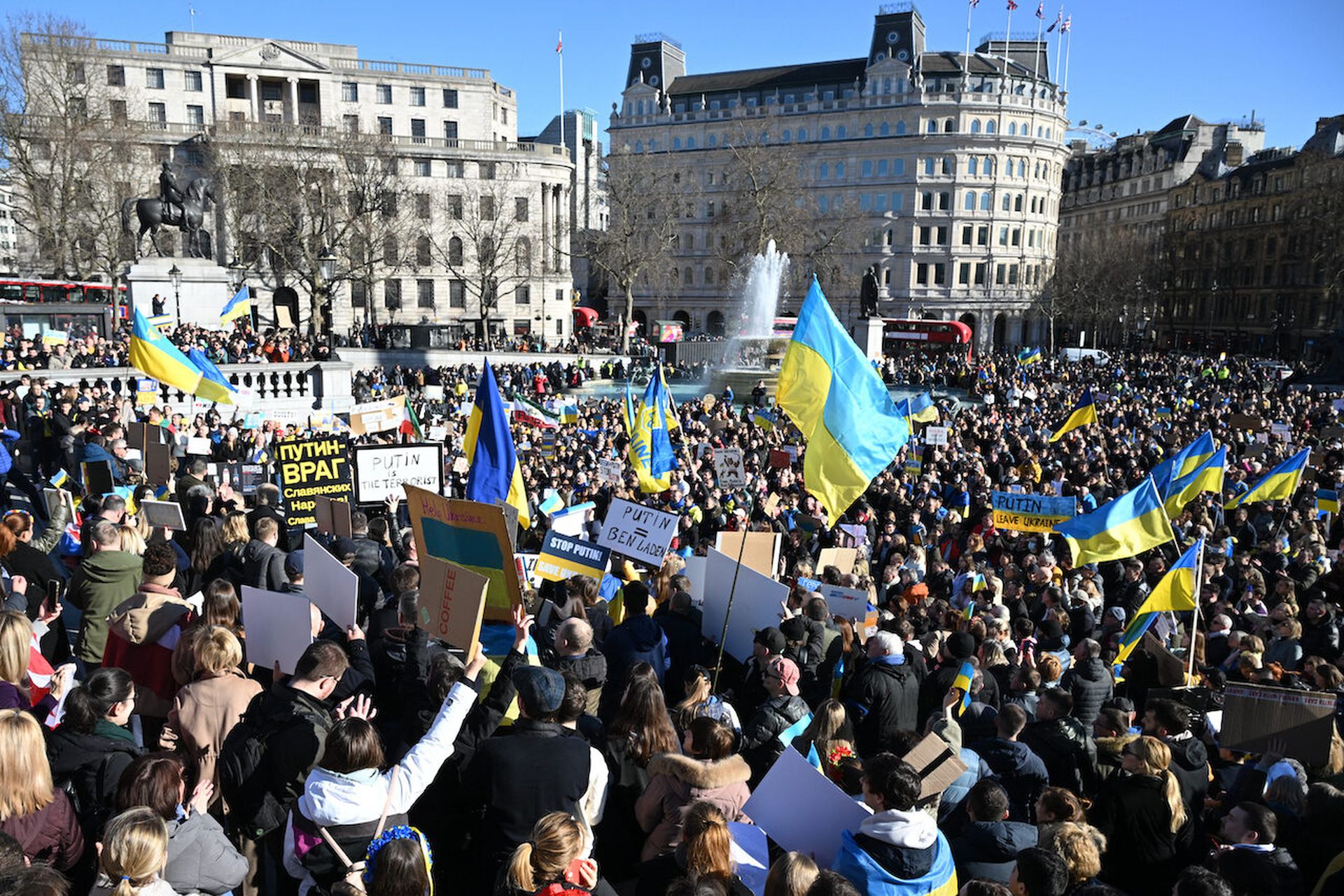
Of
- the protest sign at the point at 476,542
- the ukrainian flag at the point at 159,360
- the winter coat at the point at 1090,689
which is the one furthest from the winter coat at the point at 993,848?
the ukrainian flag at the point at 159,360

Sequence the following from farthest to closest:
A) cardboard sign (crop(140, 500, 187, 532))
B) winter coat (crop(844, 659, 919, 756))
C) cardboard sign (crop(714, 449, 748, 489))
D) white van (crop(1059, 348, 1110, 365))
Answer: white van (crop(1059, 348, 1110, 365)) → cardboard sign (crop(714, 449, 748, 489)) → cardboard sign (crop(140, 500, 187, 532)) → winter coat (crop(844, 659, 919, 756))

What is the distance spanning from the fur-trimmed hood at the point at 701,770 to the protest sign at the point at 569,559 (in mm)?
3867

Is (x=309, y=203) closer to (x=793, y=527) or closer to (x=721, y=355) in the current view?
(x=721, y=355)

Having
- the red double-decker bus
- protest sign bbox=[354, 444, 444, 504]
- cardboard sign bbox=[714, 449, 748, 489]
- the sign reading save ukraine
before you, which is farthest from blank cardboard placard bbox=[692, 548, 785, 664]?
the red double-decker bus

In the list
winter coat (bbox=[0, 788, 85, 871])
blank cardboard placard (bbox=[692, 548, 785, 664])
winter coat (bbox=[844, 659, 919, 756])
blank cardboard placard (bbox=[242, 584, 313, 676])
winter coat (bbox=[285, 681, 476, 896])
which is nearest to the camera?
winter coat (bbox=[0, 788, 85, 871])

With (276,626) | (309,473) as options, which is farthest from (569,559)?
(309,473)

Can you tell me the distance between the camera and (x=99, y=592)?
6055 millimetres

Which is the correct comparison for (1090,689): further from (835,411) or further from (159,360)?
(159,360)

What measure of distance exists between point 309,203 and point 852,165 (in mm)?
48699

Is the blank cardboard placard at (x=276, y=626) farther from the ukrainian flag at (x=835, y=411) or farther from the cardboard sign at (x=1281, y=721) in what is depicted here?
the cardboard sign at (x=1281, y=721)

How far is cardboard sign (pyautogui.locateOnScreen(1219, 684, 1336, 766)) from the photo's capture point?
5109 mm

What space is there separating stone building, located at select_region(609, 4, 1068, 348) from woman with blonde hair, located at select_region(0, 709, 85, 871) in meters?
73.1

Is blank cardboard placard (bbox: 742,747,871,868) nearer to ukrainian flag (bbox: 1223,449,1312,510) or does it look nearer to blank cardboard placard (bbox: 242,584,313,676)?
blank cardboard placard (bbox: 242,584,313,676)

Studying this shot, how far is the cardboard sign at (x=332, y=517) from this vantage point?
348 inches
